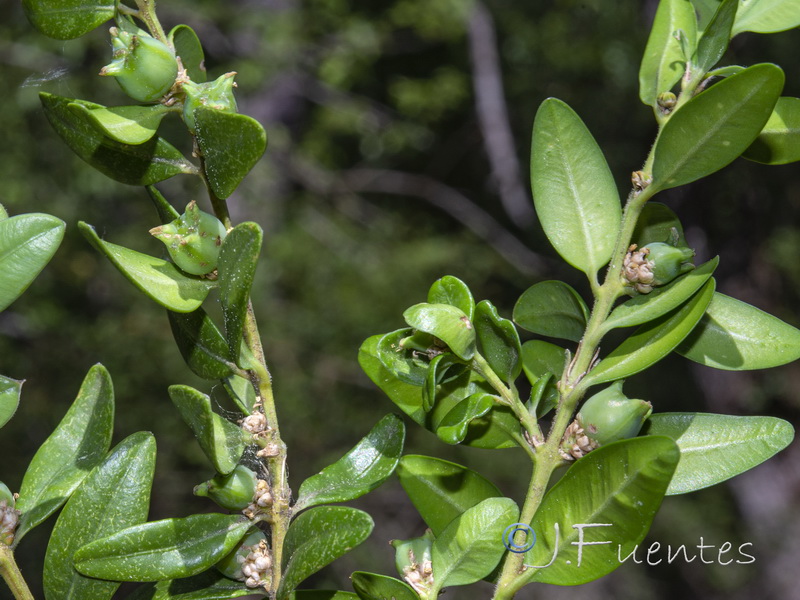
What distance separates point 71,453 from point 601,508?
313 mm

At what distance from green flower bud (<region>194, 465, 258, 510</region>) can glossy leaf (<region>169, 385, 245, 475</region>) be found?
0.02 meters

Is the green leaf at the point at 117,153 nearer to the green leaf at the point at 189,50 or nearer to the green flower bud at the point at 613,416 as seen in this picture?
the green leaf at the point at 189,50

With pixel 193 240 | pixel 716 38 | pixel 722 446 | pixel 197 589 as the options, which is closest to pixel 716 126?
pixel 716 38

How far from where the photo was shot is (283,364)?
283 cm

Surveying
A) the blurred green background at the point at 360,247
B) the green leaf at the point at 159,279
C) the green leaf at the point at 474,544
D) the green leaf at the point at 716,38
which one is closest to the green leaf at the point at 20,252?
the green leaf at the point at 159,279

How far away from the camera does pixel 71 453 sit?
48 cm

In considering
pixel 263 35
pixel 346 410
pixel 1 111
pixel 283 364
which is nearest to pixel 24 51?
pixel 1 111

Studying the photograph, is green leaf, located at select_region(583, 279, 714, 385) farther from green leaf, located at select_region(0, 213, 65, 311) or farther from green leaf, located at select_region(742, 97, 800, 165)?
green leaf, located at select_region(0, 213, 65, 311)

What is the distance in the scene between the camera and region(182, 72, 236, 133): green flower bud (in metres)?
0.42

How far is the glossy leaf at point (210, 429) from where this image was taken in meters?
0.37

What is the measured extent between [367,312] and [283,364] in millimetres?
385

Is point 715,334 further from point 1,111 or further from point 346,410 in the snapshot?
point 1,111

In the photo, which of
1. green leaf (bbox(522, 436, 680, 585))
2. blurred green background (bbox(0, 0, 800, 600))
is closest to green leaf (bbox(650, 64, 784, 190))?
green leaf (bbox(522, 436, 680, 585))

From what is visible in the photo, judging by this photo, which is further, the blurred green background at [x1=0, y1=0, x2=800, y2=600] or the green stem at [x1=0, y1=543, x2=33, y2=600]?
the blurred green background at [x1=0, y1=0, x2=800, y2=600]
